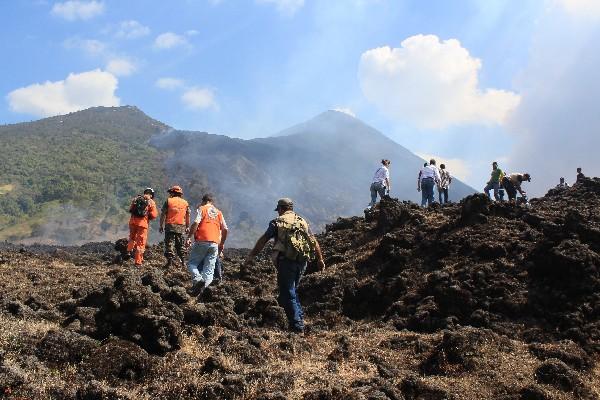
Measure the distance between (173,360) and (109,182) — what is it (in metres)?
48.2

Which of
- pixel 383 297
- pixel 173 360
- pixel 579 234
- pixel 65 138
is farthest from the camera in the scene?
pixel 65 138

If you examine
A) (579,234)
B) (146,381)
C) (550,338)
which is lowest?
(146,381)

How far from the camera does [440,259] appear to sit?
9547 mm

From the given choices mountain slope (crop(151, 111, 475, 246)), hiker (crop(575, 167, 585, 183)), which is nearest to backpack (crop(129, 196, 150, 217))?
hiker (crop(575, 167, 585, 183))

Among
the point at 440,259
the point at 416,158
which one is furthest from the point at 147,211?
the point at 416,158

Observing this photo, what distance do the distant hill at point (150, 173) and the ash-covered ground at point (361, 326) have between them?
2920 cm

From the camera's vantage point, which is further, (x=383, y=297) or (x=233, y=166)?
(x=233, y=166)

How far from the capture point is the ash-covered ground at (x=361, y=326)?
4.55 metres

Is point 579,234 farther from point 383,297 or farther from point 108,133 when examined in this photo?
point 108,133

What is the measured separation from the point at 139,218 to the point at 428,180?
7.88m

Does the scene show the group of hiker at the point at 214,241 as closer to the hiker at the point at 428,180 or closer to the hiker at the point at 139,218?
the hiker at the point at 139,218

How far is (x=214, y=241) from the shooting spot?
7930 millimetres

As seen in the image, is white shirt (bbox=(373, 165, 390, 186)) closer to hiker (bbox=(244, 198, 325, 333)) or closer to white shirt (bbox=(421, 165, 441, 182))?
white shirt (bbox=(421, 165, 441, 182))

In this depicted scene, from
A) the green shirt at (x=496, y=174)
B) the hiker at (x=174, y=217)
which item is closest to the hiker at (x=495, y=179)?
the green shirt at (x=496, y=174)
